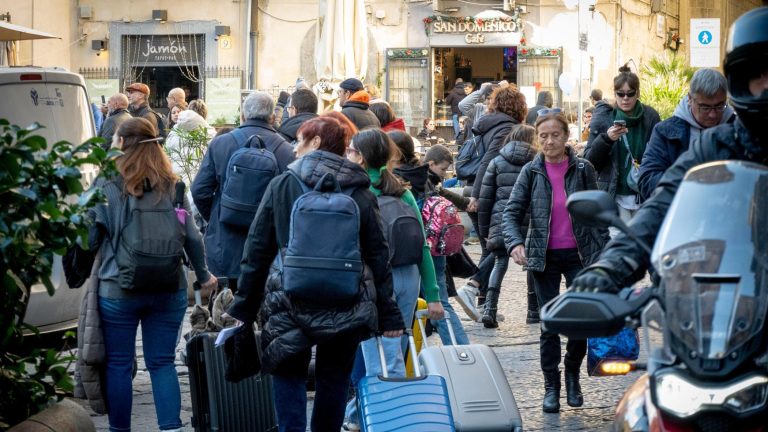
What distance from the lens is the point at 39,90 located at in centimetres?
930

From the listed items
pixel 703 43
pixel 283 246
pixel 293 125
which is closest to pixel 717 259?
pixel 283 246

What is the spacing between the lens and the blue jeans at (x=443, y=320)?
8.43 m

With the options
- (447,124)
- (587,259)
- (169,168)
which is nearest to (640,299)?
(169,168)

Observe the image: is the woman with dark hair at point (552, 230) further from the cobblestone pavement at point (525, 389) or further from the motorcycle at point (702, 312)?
the motorcycle at point (702, 312)

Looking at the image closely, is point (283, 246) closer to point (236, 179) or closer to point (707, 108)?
point (236, 179)

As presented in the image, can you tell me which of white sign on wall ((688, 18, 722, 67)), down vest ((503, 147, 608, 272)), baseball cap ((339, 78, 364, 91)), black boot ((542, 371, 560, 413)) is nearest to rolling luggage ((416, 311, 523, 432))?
black boot ((542, 371, 560, 413))

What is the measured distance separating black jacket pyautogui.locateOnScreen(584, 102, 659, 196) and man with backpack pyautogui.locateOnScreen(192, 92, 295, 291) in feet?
7.22

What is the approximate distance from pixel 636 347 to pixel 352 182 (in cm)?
220

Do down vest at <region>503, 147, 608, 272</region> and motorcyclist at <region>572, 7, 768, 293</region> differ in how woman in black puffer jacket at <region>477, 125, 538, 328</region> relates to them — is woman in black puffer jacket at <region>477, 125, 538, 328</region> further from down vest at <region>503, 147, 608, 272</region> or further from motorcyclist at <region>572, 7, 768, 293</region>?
motorcyclist at <region>572, 7, 768, 293</region>

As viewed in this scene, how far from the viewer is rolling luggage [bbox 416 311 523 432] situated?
602 cm

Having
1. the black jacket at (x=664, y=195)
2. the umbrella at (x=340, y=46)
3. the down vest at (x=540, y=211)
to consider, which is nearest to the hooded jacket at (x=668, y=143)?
the down vest at (x=540, y=211)

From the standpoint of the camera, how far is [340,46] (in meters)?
18.7

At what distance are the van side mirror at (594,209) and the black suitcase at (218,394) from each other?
342 centimetres

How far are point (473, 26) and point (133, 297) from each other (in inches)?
828
